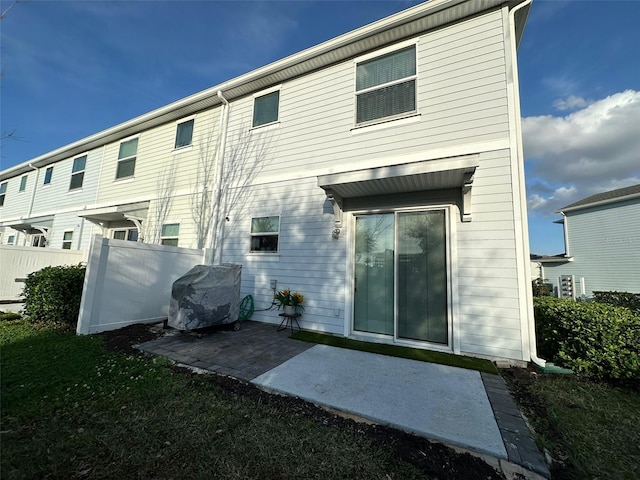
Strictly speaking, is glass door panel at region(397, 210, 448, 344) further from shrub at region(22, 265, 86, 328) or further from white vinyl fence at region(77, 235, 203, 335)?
shrub at region(22, 265, 86, 328)

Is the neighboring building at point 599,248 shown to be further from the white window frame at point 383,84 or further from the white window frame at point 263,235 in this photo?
the white window frame at point 263,235

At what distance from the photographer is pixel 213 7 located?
252 inches

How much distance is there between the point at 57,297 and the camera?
17.7ft

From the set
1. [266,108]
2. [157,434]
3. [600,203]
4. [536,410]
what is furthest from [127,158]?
[600,203]

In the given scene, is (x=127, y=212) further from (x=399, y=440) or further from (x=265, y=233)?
(x=399, y=440)

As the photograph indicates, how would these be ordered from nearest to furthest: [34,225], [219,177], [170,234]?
[219,177], [170,234], [34,225]

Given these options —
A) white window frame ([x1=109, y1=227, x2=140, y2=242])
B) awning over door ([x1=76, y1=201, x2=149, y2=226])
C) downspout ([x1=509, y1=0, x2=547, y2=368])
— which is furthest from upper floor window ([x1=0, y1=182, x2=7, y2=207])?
downspout ([x1=509, y1=0, x2=547, y2=368])

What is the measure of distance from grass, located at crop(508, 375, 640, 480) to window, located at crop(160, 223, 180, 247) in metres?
8.79

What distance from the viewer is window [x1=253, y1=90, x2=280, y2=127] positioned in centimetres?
700

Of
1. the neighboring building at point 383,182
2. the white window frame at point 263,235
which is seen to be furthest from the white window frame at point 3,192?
the white window frame at point 263,235

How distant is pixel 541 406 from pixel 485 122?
4.25m

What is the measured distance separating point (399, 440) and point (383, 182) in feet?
11.9

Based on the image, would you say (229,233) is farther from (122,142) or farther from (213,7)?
(122,142)

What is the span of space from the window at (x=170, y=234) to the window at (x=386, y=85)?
628 cm
